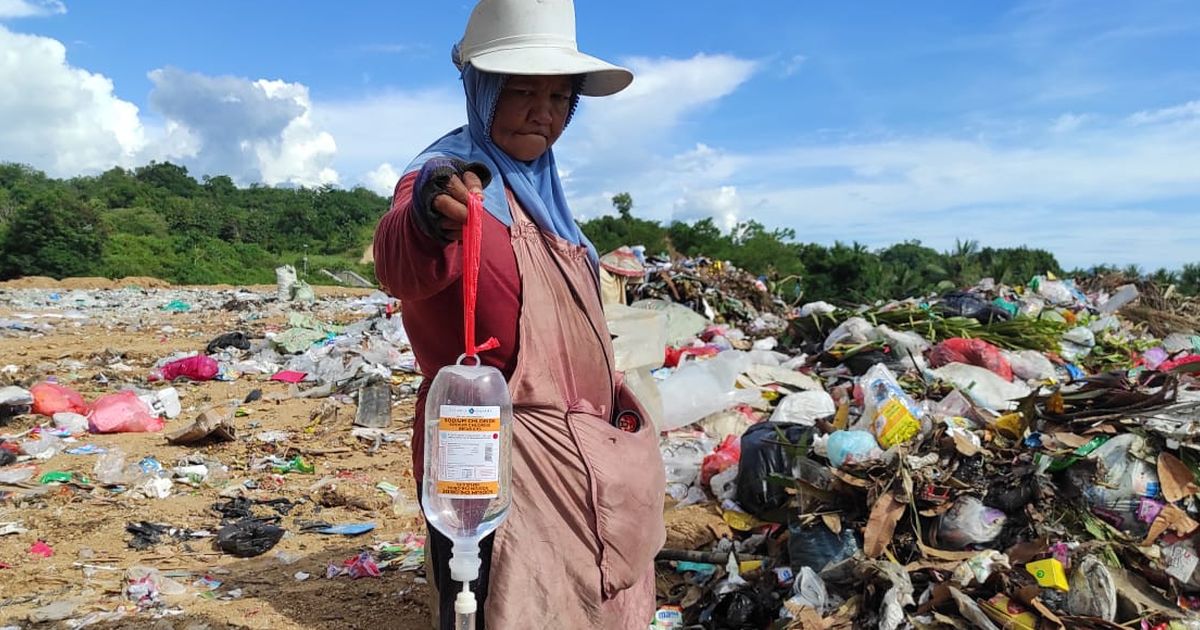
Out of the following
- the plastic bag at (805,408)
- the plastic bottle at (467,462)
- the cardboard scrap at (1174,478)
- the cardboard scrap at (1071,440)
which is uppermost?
the plastic bottle at (467,462)

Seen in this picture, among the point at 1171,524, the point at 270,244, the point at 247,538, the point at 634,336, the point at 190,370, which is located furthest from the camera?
the point at 270,244

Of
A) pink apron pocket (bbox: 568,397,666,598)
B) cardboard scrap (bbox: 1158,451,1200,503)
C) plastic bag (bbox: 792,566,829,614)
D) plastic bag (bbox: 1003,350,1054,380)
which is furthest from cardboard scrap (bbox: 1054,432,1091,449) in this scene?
plastic bag (bbox: 1003,350,1054,380)

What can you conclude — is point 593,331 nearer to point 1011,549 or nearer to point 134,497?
point 1011,549

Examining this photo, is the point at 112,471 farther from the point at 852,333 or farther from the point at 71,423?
the point at 852,333

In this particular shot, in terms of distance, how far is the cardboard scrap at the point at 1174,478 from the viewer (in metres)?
2.50

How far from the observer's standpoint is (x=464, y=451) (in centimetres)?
116

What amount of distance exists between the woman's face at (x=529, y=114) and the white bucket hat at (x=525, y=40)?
0.06m

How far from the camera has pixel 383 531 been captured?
3447 mm

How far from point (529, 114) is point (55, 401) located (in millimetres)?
5403

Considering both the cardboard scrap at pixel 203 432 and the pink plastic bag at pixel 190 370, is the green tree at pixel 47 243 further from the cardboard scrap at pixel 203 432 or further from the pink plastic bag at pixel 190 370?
the cardboard scrap at pixel 203 432

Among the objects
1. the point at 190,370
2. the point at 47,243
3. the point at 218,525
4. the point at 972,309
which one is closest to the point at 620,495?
the point at 218,525

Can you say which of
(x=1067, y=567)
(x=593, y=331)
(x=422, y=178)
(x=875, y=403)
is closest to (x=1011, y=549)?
(x=1067, y=567)

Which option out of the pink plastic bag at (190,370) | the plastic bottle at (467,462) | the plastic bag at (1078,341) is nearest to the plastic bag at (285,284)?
the pink plastic bag at (190,370)

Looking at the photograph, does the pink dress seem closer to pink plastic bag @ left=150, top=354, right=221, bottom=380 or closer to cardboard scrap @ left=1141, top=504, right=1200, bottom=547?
cardboard scrap @ left=1141, top=504, right=1200, bottom=547
